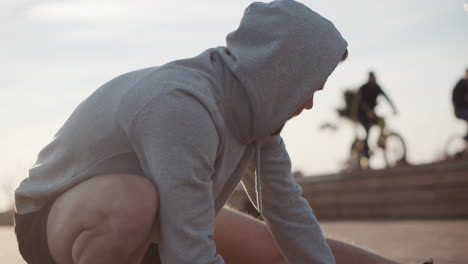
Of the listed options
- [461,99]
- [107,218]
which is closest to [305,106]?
[107,218]

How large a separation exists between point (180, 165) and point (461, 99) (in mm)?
8585

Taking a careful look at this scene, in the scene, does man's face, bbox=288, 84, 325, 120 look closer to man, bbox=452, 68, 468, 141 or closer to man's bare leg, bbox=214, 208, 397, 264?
man's bare leg, bbox=214, 208, 397, 264

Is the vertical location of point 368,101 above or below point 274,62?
below

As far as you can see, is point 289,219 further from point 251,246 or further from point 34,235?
point 34,235

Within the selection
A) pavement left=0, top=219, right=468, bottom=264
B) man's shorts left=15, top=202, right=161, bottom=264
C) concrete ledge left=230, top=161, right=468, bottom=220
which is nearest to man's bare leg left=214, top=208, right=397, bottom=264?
pavement left=0, top=219, right=468, bottom=264

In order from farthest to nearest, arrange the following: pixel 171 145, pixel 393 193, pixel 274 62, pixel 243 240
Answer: pixel 393 193
pixel 243 240
pixel 274 62
pixel 171 145

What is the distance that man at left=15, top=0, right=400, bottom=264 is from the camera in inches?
66.5

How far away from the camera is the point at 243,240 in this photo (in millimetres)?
2598

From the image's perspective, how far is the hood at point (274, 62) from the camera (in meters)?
1.87

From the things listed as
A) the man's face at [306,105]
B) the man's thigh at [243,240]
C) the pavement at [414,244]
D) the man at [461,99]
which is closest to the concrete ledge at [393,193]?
the pavement at [414,244]

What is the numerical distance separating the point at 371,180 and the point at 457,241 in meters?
4.34

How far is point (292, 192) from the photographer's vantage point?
2.39 meters

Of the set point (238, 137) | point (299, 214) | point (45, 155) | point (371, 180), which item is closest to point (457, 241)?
point (299, 214)

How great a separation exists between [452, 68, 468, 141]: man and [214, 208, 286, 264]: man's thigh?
7.44 metres
